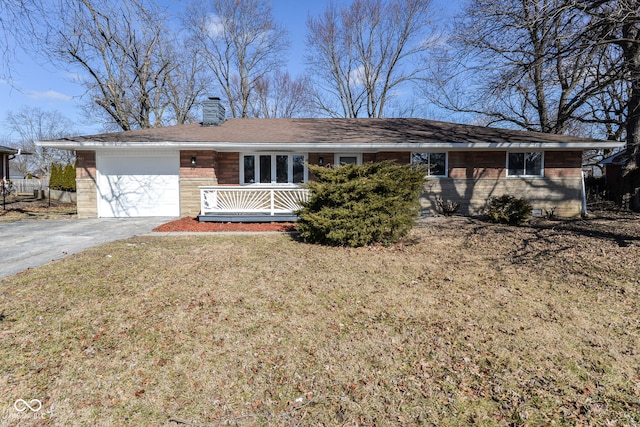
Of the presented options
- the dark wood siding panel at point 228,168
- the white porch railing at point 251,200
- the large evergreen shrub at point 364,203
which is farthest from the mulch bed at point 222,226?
the large evergreen shrub at point 364,203

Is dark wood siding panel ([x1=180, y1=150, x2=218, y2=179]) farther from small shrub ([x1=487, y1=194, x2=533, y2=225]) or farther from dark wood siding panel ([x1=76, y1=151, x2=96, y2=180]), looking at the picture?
small shrub ([x1=487, y1=194, x2=533, y2=225])

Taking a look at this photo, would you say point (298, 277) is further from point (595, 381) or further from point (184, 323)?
point (595, 381)

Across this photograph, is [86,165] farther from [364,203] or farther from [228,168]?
[364,203]

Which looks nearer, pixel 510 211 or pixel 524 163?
pixel 510 211

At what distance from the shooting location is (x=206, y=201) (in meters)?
10.5

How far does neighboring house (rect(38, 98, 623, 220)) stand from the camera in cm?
1121

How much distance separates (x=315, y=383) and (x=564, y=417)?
1.74m

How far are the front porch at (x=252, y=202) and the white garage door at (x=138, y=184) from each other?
6.75 ft

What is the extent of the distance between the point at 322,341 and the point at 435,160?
10551mm

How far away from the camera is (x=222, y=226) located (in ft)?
31.7

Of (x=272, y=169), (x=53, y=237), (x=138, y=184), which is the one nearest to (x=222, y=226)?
(x=272, y=169)

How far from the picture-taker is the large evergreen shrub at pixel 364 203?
22.4 ft

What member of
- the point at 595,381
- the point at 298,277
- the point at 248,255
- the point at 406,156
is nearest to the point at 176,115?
the point at 406,156

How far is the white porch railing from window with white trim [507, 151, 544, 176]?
302 inches
